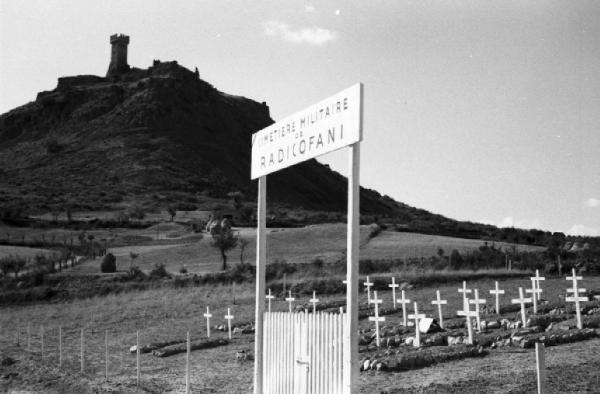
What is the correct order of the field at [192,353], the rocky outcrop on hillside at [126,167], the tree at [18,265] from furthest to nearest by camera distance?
the rocky outcrop on hillside at [126,167], the tree at [18,265], the field at [192,353]

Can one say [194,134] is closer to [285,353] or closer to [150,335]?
[150,335]

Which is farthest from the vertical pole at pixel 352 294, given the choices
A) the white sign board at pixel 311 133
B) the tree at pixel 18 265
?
the tree at pixel 18 265

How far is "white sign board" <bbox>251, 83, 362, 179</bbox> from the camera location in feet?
31.6

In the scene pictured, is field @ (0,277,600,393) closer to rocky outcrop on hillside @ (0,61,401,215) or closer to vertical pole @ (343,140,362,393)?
vertical pole @ (343,140,362,393)

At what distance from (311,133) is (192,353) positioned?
52.4 ft

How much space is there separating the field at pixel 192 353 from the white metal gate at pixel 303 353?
4.26 metres

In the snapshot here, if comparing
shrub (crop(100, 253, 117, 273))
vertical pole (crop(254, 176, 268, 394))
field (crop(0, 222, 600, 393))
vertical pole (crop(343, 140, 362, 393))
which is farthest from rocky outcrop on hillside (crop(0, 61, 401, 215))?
vertical pole (crop(343, 140, 362, 393))

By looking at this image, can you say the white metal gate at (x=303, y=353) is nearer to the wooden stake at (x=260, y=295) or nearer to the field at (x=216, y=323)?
the wooden stake at (x=260, y=295)

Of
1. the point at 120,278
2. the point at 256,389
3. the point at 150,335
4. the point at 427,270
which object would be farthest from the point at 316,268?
the point at 256,389

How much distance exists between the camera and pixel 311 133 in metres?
10.6

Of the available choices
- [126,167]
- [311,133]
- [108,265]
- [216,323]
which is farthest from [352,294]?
[126,167]

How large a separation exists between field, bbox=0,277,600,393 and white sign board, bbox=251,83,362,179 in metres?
5.55

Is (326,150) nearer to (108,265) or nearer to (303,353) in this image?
(303,353)

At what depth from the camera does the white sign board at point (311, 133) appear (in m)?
9.62
